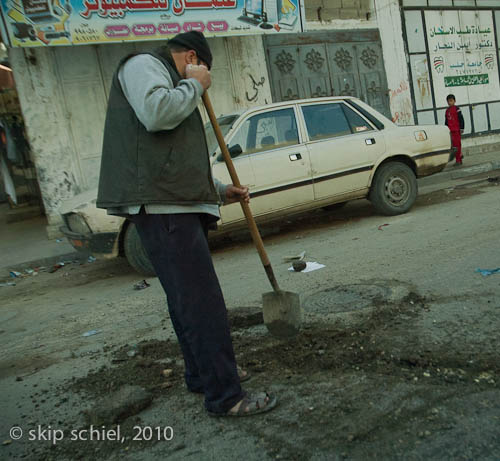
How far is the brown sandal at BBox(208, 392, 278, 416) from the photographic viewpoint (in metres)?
2.19

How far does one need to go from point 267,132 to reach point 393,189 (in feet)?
6.62

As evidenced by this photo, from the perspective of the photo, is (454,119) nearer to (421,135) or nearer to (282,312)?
(421,135)

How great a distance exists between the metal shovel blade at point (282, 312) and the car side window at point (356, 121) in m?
4.34

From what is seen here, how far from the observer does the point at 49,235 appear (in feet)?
28.4

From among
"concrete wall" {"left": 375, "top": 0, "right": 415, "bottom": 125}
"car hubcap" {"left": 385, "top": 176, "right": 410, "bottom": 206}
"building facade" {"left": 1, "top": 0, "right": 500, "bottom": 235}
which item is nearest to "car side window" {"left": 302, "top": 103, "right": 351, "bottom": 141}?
"car hubcap" {"left": 385, "top": 176, "right": 410, "bottom": 206}

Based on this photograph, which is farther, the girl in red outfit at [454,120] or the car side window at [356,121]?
the girl in red outfit at [454,120]

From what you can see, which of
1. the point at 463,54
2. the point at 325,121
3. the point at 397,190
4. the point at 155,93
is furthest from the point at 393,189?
the point at 463,54

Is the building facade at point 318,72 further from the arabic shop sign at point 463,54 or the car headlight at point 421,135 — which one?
the car headlight at point 421,135

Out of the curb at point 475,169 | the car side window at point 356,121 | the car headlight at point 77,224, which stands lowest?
the curb at point 475,169

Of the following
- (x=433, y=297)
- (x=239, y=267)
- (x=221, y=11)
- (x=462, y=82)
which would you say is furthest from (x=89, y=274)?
(x=462, y=82)

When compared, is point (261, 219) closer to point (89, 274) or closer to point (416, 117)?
point (89, 274)

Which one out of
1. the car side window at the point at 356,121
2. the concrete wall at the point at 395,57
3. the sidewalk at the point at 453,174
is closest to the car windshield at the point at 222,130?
the car side window at the point at 356,121

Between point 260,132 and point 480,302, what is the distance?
11.7 feet

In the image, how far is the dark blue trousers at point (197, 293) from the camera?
83.4 inches
